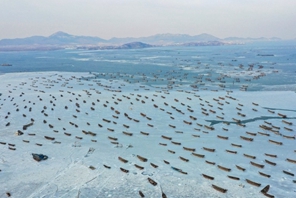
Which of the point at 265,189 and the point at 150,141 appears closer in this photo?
the point at 265,189

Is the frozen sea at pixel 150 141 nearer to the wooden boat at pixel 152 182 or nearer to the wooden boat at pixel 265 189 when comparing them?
the wooden boat at pixel 152 182

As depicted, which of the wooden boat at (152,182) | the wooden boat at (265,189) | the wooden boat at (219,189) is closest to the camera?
the wooden boat at (265,189)

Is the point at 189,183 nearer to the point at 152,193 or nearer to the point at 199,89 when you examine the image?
the point at 152,193

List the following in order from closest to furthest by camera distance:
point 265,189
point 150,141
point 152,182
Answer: point 265,189 < point 152,182 < point 150,141

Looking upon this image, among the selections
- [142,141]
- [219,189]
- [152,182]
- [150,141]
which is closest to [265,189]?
[219,189]

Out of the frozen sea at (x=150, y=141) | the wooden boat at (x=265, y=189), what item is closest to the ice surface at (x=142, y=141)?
the frozen sea at (x=150, y=141)

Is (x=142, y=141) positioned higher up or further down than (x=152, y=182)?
higher up

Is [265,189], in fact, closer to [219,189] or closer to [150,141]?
[219,189]

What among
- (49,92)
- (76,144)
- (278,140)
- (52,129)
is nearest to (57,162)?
(76,144)
